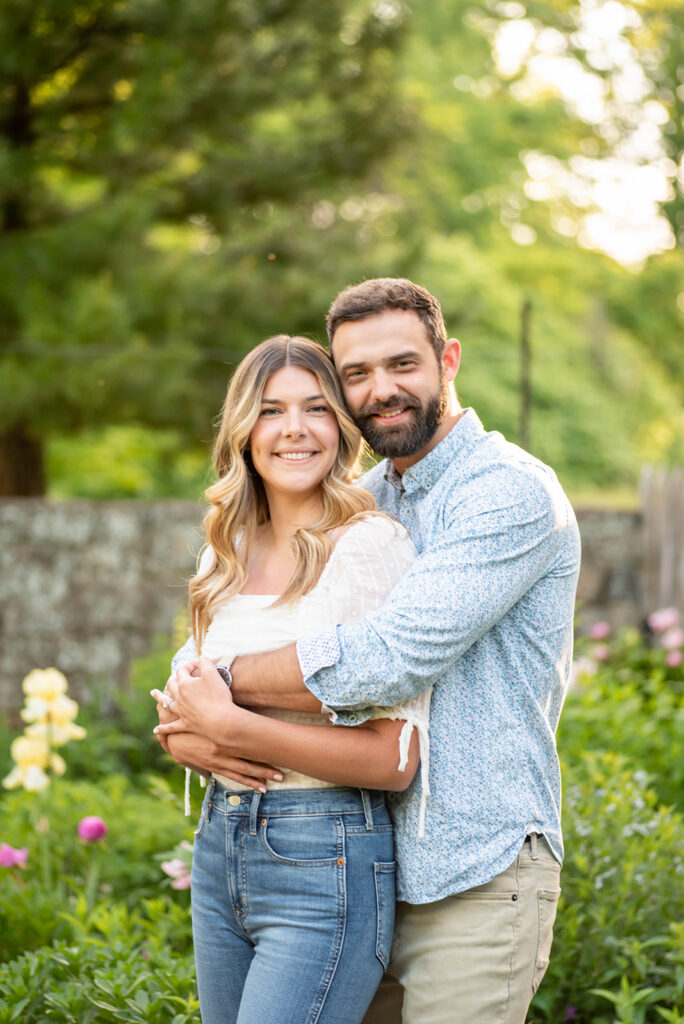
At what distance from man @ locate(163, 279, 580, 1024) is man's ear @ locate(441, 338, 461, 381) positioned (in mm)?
338

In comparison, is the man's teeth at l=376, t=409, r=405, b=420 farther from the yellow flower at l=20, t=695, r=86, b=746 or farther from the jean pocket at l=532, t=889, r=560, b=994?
the yellow flower at l=20, t=695, r=86, b=746

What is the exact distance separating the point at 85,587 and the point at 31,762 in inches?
97.8

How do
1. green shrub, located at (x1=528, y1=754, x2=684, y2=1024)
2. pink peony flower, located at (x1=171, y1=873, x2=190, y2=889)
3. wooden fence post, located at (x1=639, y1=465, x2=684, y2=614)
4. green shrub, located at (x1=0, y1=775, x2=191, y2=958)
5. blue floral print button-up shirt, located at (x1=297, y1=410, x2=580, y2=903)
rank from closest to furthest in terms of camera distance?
blue floral print button-up shirt, located at (x1=297, y1=410, x2=580, y2=903) → green shrub, located at (x1=528, y1=754, x2=684, y2=1024) → pink peony flower, located at (x1=171, y1=873, x2=190, y2=889) → green shrub, located at (x1=0, y1=775, x2=191, y2=958) → wooden fence post, located at (x1=639, y1=465, x2=684, y2=614)

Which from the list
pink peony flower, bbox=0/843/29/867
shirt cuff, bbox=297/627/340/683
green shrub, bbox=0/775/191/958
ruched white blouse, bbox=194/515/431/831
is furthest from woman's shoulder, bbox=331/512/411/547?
pink peony flower, bbox=0/843/29/867

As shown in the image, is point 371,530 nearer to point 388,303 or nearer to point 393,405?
point 393,405

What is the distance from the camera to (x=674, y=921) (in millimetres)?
2916

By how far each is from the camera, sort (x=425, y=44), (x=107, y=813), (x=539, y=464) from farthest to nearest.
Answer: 1. (x=425, y=44)
2. (x=107, y=813)
3. (x=539, y=464)

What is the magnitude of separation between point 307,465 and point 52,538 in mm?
4282

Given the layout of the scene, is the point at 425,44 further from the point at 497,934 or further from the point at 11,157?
the point at 497,934

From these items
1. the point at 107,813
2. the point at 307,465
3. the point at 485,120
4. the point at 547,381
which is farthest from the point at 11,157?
the point at 485,120

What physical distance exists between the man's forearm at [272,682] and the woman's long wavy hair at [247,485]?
23 centimetres

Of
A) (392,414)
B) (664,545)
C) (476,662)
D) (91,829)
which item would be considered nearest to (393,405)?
(392,414)

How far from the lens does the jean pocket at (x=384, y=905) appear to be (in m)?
2.04

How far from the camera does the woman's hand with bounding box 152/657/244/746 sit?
2.06 meters
